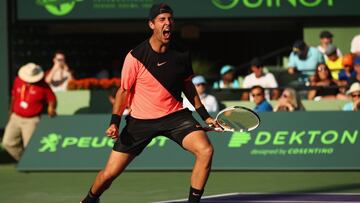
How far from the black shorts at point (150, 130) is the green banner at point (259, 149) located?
4.44 m

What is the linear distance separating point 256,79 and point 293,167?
11.5 feet

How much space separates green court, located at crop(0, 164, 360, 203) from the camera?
10.4m

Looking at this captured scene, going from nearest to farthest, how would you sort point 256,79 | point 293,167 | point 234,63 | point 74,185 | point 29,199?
point 29,199, point 74,185, point 293,167, point 256,79, point 234,63

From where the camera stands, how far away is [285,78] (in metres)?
16.5

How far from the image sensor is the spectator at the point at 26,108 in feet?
46.0

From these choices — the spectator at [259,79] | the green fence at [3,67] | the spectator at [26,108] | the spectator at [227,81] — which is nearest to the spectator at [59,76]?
the green fence at [3,67]

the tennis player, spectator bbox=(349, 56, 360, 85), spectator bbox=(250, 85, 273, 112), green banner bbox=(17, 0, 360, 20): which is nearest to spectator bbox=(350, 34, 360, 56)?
green banner bbox=(17, 0, 360, 20)

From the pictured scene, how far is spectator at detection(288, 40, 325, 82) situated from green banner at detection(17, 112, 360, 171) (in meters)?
3.15

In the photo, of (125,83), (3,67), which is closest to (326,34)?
(3,67)

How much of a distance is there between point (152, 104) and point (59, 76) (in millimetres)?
8421

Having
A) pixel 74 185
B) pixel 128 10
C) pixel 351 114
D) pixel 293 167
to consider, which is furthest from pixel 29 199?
pixel 128 10

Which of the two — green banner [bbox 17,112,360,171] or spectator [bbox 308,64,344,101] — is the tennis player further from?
spectator [bbox 308,64,344,101]

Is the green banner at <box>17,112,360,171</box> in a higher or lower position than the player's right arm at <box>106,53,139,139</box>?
higher

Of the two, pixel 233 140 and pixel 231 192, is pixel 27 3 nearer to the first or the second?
pixel 233 140
